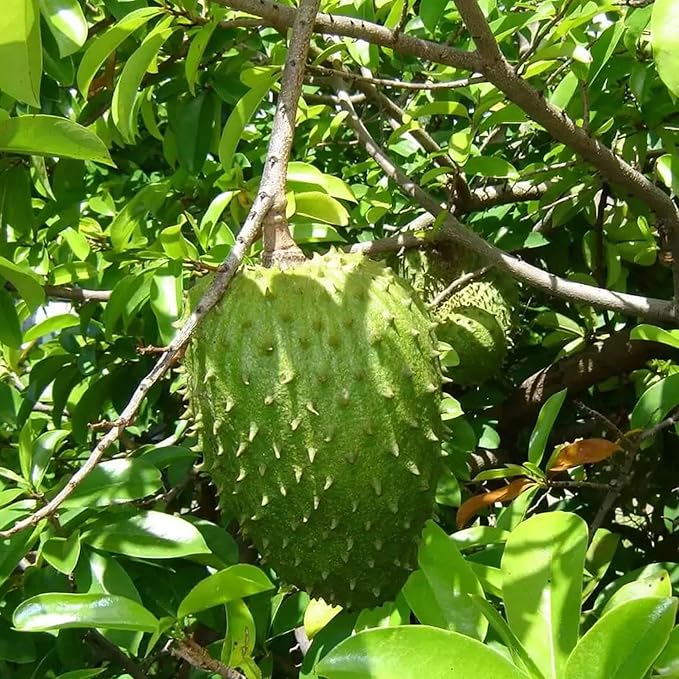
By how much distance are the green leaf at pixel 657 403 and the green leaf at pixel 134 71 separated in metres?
1.10

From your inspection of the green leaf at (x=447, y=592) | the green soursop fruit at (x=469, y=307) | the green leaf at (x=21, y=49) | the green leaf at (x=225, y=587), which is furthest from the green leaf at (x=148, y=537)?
the green soursop fruit at (x=469, y=307)

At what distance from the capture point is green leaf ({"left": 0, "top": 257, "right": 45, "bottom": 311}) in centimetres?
107

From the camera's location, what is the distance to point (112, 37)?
4.45 feet

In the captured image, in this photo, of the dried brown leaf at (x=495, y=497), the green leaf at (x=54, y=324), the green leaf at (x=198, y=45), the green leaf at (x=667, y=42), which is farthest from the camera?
the green leaf at (x=54, y=324)

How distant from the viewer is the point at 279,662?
2.09 meters

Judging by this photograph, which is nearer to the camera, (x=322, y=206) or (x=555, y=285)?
(x=322, y=206)

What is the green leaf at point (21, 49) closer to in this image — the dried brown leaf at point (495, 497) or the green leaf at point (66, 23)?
the green leaf at point (66, 23)

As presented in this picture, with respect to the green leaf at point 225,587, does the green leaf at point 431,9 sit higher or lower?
higher

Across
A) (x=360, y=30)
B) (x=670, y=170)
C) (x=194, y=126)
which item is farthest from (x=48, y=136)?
(x=670, y=170)

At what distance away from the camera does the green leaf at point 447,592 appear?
108 centimetres

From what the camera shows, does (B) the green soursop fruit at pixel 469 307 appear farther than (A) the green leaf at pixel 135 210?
Yes

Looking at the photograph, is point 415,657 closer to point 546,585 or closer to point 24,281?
point 546,585

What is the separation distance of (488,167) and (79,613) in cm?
121

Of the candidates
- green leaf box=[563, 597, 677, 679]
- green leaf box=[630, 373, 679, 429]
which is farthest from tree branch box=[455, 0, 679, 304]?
green leaf box=[563, 597, 677, 679]
